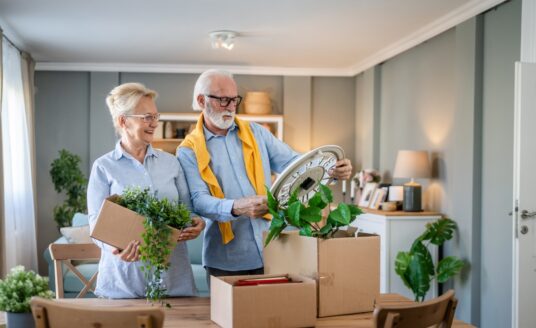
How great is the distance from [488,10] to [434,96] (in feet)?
3.64

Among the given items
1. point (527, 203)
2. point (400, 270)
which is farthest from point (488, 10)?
point (400, 270)

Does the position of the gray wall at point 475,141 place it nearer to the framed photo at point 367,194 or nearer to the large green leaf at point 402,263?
the large green leaf at point 402,263

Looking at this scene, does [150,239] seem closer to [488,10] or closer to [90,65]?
[488,10]

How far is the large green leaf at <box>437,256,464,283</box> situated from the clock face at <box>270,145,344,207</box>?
2.73 m

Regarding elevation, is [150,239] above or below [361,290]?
above

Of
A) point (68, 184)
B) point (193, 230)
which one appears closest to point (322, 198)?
point (193, 230)

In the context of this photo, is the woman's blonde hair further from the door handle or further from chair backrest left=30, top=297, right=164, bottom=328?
the door handle

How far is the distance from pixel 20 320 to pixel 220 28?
4.17 meters

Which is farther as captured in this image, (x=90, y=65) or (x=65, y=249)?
(x=90, y=65)

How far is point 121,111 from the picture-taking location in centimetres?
230

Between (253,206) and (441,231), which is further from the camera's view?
(441,231)

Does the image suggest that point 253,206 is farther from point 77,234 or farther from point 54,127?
point 54,127

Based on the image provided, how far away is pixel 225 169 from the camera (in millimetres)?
2475

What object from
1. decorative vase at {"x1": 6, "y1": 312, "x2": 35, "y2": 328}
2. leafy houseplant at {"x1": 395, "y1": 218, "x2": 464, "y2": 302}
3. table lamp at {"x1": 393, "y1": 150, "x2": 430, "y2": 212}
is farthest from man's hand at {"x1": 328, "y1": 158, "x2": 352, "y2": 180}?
table lamp at {"x1": 393, "y1": 150, "x2": 430, "y2": 212}
